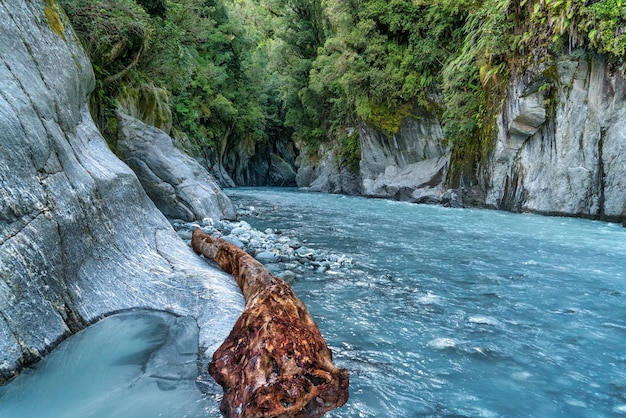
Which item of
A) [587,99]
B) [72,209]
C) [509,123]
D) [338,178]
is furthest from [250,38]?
[72,209]

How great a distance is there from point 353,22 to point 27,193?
21847mm

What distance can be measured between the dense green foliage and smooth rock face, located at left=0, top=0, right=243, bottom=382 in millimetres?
3584

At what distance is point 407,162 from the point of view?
20891 millimetres

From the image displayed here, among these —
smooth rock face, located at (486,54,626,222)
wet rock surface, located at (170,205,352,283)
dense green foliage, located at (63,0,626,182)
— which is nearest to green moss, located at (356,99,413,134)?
dense green foliage, located at (63,0,626,182)

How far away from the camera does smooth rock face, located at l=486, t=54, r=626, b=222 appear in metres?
10.0

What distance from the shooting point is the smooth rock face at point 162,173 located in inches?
332

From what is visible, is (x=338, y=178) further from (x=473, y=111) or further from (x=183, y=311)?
(x=183, y=311)

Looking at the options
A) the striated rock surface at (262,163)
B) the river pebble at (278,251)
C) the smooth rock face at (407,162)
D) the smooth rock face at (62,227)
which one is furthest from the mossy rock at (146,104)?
the striated rock surface at (262,163)

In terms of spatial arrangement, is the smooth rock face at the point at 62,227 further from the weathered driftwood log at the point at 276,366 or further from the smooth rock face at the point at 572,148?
the smooth rock face at the point at 572,148

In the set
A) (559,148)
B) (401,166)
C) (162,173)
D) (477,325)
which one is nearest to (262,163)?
(401,166)

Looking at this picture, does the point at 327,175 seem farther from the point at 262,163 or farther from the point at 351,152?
the point at 262,163

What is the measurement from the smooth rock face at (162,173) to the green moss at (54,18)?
375cm

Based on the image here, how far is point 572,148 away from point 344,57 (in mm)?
13484

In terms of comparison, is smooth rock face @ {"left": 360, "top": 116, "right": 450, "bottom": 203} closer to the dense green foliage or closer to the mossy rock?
the dense green foliage
